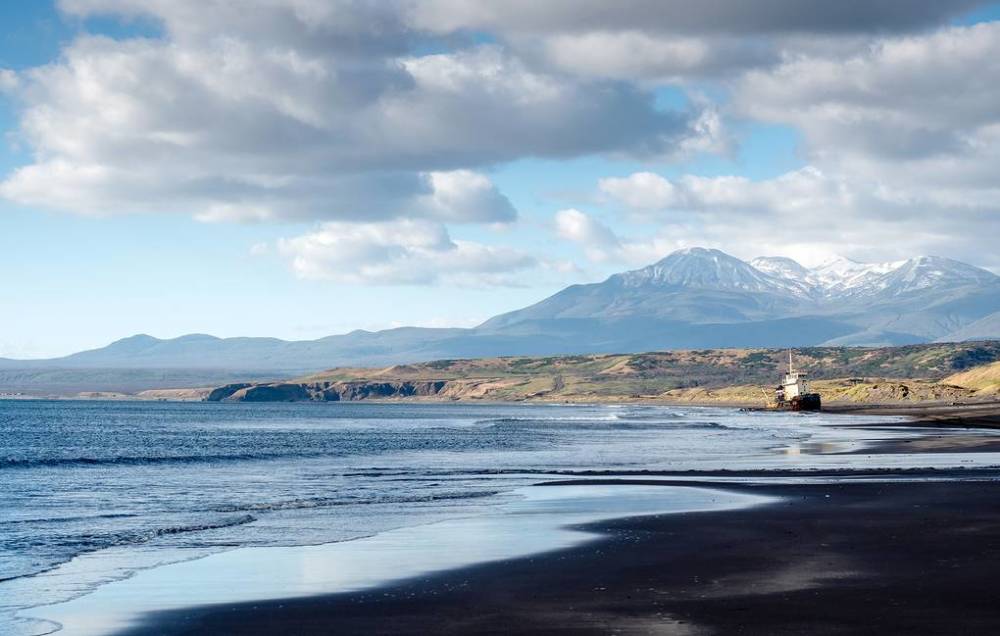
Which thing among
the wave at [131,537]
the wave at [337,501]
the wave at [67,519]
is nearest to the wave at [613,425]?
the wave at [337,501]

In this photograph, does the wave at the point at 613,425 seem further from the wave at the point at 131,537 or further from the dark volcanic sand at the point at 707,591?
the dark volcanic sand at the point at 707,591

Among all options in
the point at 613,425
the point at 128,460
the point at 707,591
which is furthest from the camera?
the point at 613,425

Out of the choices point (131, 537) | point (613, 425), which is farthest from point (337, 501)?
point (613, 425)

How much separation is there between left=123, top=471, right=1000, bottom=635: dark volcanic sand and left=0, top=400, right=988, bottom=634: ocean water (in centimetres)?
601

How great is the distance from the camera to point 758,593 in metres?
22.5

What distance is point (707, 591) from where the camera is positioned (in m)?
23.1

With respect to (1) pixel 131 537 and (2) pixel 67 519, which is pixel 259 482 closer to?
(2) pixel 67 519

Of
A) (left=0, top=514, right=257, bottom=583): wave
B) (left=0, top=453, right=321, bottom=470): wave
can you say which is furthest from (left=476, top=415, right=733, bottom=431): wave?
(left=0, top=514, right=257, bottom=583): wave

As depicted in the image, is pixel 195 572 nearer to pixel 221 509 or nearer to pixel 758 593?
pixel 758 593

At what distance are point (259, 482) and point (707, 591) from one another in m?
36.9

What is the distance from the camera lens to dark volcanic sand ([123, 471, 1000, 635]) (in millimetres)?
19875

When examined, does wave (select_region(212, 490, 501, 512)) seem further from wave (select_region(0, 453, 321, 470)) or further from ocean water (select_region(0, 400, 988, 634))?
wave (select_region(0, 453, 321, 470))

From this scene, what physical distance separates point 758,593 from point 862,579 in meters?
2.73

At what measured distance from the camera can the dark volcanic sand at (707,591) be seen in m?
19.9
